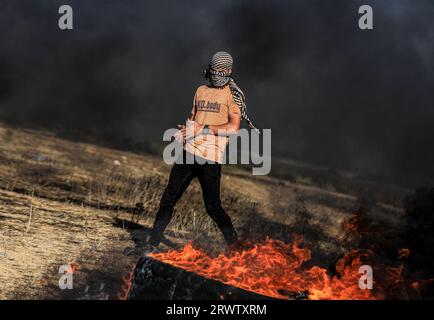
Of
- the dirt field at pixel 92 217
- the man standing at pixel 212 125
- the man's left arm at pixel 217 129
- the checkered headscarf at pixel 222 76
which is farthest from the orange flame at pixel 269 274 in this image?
the checkered headscarf at pixel 222 76

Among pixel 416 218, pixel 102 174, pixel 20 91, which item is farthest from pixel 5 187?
pixel 20 91

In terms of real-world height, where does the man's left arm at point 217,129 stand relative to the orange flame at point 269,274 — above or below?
above

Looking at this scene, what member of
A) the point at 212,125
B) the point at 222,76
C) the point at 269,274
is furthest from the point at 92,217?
the point at 269,274

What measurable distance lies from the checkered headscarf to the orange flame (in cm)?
131

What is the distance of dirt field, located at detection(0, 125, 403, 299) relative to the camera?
541cm

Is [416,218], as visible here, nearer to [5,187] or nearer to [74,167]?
[5,187]

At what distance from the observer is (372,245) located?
7.73 m

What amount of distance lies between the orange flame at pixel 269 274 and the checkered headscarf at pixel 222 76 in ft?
4.28

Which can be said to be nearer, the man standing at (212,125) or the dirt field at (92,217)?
the man standing at (212,125)

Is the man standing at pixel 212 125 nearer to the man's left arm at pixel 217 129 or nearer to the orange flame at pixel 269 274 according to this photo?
the man's left arm at pixel 217 129

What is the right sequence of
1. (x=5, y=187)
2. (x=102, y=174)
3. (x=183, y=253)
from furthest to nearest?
(x=102, y=174)
(x=5, y=187)
(x=183, y=253)

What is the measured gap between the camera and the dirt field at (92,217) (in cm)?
541
